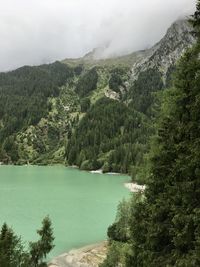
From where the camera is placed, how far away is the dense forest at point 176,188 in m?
20.2

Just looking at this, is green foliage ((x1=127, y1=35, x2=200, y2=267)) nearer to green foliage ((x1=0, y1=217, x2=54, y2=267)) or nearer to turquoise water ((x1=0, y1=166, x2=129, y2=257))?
green foliage ((x1=0, y1=217, x2=54, y2=267))

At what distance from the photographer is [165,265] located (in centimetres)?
2125

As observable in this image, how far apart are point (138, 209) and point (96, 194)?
108 m

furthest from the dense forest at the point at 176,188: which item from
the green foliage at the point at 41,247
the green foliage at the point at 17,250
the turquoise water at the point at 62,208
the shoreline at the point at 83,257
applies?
the turquoise water at the point at 62,208

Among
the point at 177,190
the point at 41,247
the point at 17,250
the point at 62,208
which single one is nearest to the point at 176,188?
the point at 177,190

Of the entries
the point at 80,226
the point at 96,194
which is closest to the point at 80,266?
the point at 80,226

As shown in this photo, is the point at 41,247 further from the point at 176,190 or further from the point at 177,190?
the point at 177,190

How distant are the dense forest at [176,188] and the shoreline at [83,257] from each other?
31.1 meters

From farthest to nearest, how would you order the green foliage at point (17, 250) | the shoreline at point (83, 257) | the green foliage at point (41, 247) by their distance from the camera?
the shoreline at point (83, 257)
the green foliage at point (41, 247)
the green foliage at point (17, 250)

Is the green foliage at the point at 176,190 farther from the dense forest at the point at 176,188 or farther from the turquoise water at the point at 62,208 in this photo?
the turquoise water at the point at 62,208

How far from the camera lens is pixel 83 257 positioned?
192 ft

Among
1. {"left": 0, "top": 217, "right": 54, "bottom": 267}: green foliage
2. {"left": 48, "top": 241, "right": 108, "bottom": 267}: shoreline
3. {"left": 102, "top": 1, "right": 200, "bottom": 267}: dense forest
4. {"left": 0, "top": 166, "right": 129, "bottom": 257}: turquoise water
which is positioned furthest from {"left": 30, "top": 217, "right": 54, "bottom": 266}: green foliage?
{"left": 102, "top": 1, "right": 200, "bottom": 267}: dense forest

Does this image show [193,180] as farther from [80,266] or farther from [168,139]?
[80,266]

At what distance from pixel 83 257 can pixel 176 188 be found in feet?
130
